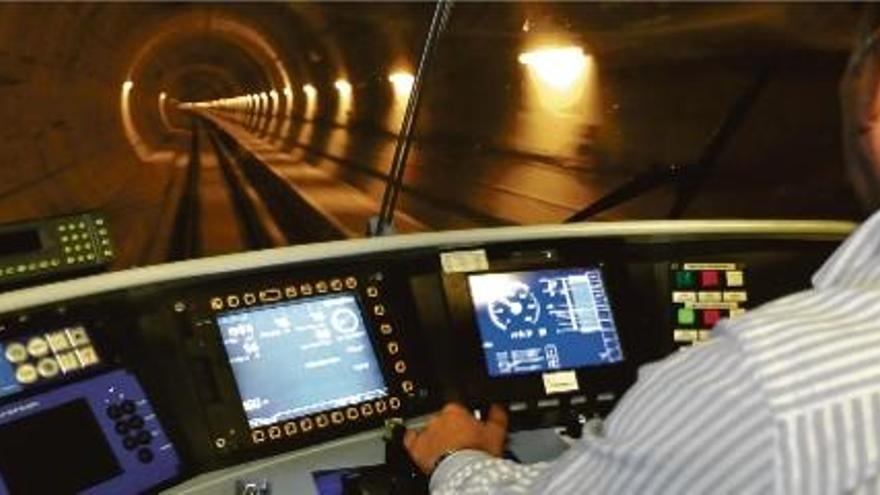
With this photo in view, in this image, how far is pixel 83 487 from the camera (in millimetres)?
1353

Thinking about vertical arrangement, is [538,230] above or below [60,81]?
below

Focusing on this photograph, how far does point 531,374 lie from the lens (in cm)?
178

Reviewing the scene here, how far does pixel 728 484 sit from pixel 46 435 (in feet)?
3.13

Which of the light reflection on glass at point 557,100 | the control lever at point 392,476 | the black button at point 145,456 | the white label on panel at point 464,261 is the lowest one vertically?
the control lever at point 392,476

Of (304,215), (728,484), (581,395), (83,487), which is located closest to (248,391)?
(83,487)

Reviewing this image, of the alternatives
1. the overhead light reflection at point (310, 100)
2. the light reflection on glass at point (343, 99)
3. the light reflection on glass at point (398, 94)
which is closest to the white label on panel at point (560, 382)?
the light reflection on glass at point (398, 94)

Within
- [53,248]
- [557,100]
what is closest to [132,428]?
[53,248]

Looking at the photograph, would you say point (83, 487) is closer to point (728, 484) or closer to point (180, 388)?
point (180, 388)

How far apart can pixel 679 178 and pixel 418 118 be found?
308 centimetres

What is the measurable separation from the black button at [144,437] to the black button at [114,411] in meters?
0.04

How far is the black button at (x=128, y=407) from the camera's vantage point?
1434 millimetres

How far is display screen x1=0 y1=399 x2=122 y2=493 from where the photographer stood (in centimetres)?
130

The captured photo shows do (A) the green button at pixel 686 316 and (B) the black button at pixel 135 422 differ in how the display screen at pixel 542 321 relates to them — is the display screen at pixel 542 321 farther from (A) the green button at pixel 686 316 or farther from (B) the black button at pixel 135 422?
(B) the black button at pixel 135 422

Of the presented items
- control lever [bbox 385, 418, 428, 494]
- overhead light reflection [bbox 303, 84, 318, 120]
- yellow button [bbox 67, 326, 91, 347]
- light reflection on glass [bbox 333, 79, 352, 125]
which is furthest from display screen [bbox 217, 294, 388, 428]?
overhead light reflection [bbox 303, 84, 318, 120]
